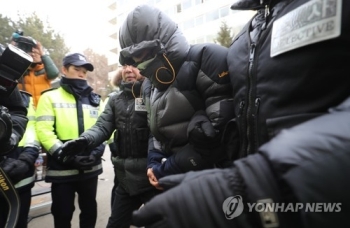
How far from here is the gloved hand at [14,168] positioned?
1.83m

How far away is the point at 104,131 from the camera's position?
2.30 metres

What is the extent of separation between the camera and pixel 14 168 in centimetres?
186

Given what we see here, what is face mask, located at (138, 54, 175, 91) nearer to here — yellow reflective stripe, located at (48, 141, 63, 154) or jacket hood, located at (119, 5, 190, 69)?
jacket hood, located at (119, 5, 190, 69)

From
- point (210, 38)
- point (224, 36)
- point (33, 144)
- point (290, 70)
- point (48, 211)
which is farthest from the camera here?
point (224, 36)

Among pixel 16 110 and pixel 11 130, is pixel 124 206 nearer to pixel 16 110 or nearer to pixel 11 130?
pixel 11 130

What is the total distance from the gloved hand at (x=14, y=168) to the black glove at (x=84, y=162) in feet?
1.39

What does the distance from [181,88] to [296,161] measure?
1092 millimetres

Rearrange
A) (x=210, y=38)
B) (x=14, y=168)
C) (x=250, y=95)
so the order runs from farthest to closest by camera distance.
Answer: (x=210, y=38)
(x=14, y=168)
(x=250, y=95)

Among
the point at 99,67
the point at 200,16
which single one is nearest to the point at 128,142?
the point at 200,16

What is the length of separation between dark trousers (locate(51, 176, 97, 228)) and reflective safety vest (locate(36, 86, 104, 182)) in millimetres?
88

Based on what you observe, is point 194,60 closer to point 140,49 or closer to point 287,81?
point 140,49

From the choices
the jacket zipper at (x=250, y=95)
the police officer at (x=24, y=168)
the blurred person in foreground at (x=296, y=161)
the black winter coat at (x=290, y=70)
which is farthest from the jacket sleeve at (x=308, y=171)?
the police officer at (x=24, y=168)

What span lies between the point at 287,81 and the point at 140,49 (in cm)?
93

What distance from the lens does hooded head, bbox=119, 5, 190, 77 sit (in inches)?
57.3
